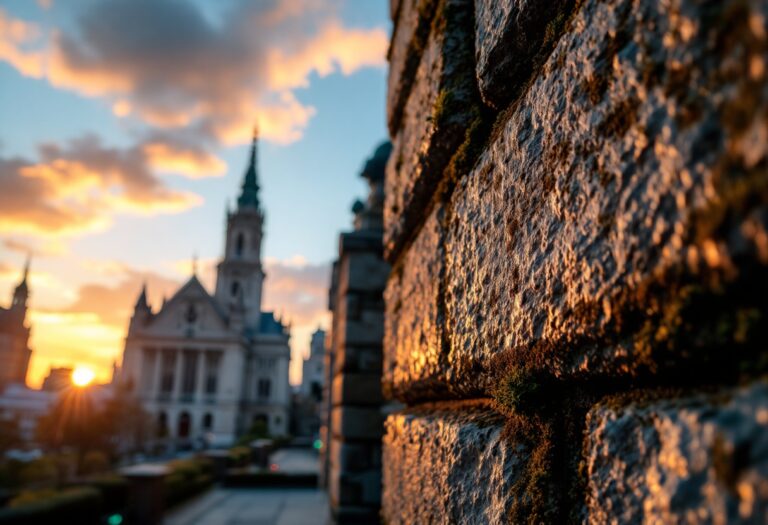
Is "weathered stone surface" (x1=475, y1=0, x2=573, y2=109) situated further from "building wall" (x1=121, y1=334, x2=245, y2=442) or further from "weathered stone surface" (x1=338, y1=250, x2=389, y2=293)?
"building wall" (x1=121, y1=334, x2=245, y2=442)

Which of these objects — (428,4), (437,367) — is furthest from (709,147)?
(428,4)

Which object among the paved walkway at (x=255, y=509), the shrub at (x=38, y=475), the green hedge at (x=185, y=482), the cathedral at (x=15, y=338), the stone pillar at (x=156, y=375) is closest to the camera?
the paved walkway at (x=255, y=509)

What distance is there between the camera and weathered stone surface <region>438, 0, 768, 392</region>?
1.93ft

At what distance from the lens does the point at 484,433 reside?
128cm

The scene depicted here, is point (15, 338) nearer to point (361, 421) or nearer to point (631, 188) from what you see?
point (361, 421)

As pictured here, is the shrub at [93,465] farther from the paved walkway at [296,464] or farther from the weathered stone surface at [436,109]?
the weathered stone surface at [436,109]

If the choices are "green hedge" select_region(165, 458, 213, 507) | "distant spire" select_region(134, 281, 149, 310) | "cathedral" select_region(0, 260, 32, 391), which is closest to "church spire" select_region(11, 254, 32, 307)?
"cathedral" select_region(0, 260, 32, 391)

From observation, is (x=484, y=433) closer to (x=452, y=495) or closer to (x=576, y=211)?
(x=452, y=495)

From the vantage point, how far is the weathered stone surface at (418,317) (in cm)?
176

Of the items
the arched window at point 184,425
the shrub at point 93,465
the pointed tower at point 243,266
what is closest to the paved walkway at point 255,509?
the shrub at point 93,465

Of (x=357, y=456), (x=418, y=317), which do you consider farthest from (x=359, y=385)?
(x=418, y=317)

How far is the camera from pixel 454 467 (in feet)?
4.58

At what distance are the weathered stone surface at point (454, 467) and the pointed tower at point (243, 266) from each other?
6589 cm

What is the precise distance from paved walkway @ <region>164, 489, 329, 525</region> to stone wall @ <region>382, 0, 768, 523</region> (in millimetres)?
7466
